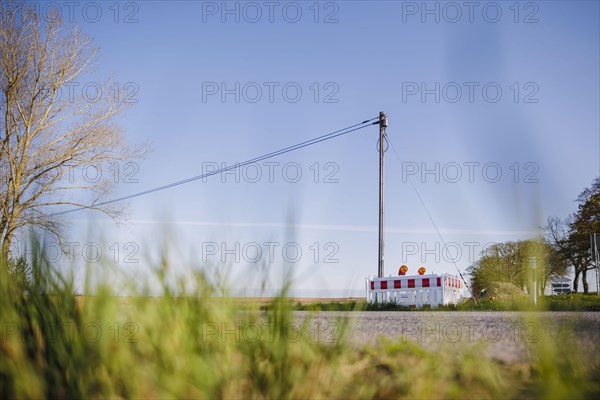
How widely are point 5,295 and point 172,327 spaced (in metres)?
1.52

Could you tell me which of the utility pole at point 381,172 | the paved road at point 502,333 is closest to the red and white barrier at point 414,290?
the utility pole at point 381,172

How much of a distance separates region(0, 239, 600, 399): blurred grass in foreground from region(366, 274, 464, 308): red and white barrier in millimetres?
12211

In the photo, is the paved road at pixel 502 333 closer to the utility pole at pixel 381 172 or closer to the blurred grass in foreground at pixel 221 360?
the blurred grass in foreground at pixel 221 360

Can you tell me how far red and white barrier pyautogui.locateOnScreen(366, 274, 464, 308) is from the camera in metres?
15.2

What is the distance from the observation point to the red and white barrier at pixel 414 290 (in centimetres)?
1523

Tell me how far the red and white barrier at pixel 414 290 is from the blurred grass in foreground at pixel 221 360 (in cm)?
1221

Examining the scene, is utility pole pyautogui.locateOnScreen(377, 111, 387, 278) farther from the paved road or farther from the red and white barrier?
the paved road

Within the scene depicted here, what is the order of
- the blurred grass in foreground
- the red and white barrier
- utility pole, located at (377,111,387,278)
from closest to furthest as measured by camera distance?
1. the blurred grass in foreground
2. the red and white barrier
3. utility pole, located at (377,111,387,278)

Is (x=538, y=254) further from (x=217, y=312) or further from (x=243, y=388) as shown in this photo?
(x=217, y=312)

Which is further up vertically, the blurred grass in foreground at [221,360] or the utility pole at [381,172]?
the utility pole at [381,172]

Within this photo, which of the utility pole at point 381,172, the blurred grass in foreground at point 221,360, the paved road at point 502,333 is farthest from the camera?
the utility pole at point 381,172

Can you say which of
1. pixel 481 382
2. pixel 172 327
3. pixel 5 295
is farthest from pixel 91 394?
pixel 481 382

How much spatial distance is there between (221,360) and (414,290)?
1332cm

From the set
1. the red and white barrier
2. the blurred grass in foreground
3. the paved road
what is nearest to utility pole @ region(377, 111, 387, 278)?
the red and white barrier
